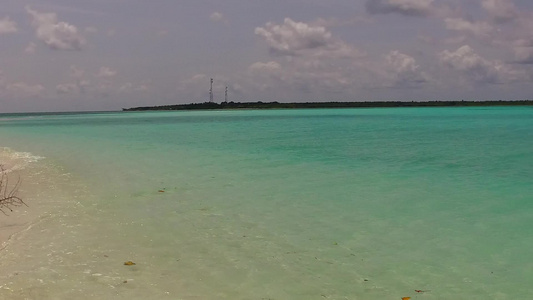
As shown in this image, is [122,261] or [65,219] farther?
[65,219]

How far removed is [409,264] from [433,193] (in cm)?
540

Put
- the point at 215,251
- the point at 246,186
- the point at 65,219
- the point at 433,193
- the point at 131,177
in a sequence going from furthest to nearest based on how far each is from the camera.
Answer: the point at 131,177
the point at 246,186
the point at 433,193
the point at 65,219
the point at 215,251

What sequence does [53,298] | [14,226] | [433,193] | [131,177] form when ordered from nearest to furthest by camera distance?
[53,298]
[14,226]
[433,193]
[131,177]

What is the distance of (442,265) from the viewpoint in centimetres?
598

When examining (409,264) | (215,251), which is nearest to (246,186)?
(215,251)

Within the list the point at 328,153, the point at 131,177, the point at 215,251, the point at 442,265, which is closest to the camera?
the point at 442,265

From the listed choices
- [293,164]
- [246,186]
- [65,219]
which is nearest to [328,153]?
[293,164]

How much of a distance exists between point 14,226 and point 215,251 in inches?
146

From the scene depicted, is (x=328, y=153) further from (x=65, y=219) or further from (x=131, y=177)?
(x=65, y=219)

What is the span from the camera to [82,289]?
518 cm

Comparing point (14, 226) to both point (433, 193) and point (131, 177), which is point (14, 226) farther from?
point (433, 193)

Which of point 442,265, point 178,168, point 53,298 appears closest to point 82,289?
point 53,298

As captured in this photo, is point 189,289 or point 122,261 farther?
point 122,261

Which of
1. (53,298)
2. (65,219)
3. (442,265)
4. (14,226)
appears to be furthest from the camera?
(65,219)
